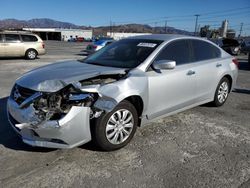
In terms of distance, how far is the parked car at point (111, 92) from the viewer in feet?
9.69

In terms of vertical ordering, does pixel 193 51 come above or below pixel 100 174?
above

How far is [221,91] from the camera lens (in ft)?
17.5

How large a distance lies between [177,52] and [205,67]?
2.49ft

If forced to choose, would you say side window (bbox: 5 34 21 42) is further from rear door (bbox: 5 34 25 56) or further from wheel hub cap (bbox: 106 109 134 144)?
wheel hub cap (bbox: 106 109 134 144)

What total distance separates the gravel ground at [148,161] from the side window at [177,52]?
1.18 metres

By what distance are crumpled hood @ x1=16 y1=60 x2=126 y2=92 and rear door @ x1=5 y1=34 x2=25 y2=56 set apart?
38.4 feet

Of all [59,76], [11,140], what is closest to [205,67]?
[59,76]

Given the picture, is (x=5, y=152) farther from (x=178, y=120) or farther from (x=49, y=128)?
(x=178, y=120)

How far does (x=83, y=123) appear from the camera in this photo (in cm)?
300

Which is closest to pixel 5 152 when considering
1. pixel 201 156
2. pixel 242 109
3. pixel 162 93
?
pixel 162 93

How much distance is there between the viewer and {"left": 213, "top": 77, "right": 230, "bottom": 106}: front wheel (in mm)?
5203

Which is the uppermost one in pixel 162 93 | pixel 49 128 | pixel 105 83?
pixel 105 83

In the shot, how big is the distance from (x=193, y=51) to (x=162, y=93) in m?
1.31

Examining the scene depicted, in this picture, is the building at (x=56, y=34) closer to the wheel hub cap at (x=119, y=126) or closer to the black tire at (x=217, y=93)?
the black tire at (x=217, y=93)
